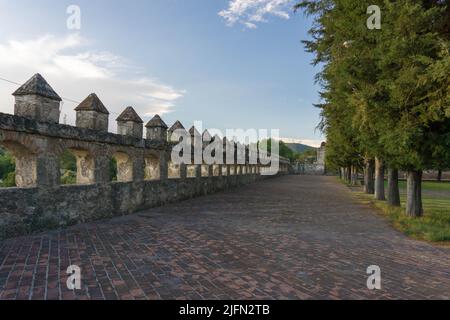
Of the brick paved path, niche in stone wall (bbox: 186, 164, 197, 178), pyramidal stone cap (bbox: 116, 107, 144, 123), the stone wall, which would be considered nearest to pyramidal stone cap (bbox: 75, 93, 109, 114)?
the stone wall

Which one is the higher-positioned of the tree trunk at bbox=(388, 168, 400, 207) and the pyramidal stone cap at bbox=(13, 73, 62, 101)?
the pyramidal stone cap at bbox=(13, 73, 62, 101)

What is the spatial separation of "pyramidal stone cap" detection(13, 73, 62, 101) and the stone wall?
0.02m

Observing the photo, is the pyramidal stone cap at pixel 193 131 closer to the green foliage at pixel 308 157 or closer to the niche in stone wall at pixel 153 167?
the niche in stone wall at pixel 153 167

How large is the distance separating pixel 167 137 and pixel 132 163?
3.25 meters

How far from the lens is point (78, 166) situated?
8.91 m

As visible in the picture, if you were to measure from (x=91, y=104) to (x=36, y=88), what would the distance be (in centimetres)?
174

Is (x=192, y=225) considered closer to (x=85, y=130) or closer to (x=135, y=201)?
(x=135, y=201)

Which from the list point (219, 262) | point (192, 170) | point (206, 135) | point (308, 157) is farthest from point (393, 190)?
point (308, 157)

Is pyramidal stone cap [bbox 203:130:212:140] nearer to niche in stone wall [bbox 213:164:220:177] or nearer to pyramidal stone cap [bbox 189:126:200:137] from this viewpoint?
pyramidal stone cap [bbox 189:126:200:137]

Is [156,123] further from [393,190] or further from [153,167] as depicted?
[393,190]

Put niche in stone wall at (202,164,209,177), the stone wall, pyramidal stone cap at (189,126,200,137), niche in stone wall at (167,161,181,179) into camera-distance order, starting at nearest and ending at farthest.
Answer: the stone wall → niche in stone wall at (167,161,181,179) → pyramidal stone cap at (189,126,200,137) → niche in stone wall at (202,164,209,177)

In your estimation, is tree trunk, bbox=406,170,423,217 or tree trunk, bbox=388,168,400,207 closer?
tree trunk, bbox=406,170,423,217

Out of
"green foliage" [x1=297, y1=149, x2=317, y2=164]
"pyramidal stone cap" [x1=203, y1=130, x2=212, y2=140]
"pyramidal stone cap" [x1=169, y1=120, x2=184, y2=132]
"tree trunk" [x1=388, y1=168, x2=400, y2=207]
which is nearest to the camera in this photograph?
"tree trunk" [x1=388, y1=168, x2=400, y2=207]

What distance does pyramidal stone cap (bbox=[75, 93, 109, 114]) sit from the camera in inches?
330
